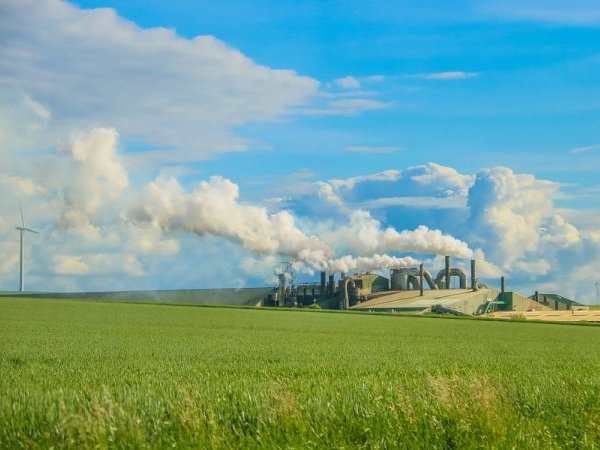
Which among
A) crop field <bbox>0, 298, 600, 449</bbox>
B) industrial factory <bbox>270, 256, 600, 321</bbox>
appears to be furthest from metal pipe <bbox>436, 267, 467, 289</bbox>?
crop field <bbox>0, 298, 600, 449</bbox>

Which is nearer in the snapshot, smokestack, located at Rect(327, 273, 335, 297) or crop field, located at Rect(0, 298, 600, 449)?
crop field, located at Rect(0, 298, 600, 449)

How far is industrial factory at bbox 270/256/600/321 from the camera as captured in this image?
505ft

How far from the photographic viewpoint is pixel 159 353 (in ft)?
106

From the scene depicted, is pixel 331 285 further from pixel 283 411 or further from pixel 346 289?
pixel 283 411

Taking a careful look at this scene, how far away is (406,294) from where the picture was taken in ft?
530

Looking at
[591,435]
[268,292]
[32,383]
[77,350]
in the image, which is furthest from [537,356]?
[268,292]

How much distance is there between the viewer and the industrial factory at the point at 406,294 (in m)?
154

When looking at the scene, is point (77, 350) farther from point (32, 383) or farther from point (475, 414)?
point (475, 414)

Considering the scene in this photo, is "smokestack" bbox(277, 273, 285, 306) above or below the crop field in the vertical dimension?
above

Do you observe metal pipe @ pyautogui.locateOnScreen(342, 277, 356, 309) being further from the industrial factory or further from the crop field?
the crop field

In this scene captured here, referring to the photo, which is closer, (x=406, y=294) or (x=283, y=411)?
(x=283, y=411)

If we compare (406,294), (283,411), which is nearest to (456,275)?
(406,294)

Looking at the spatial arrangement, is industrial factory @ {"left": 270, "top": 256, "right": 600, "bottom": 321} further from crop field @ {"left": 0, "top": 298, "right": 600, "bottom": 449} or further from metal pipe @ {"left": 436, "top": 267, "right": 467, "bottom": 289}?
crop field @ {"left": 0, "top": 298, "right": 600, "bottom": 449}

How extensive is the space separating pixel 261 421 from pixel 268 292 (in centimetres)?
16025
